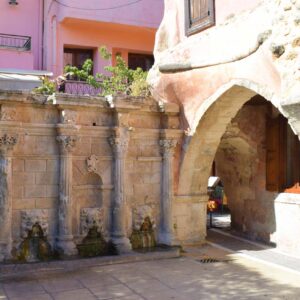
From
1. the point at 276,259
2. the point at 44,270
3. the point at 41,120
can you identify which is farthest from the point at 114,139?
the point at 276,259

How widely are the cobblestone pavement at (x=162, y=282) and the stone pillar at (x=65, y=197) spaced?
74cm

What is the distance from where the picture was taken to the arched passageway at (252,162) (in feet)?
33.2

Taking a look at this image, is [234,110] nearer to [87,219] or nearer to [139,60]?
[87,219]

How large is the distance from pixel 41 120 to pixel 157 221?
10.7 feet

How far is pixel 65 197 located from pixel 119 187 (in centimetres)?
114

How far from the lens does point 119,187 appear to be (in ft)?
30.9

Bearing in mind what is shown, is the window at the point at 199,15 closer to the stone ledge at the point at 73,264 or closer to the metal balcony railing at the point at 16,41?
the stone ledge at the point at 73,264

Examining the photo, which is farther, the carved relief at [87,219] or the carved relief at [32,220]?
the carved relief at [87,219]

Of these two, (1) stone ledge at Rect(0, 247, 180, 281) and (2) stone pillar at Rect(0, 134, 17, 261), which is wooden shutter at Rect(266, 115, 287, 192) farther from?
(2) stone pillar at Rect(0, 134, 17, 261)

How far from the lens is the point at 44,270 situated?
26.4 ft

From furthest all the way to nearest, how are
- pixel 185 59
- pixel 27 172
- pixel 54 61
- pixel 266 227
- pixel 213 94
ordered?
1. pixel 54 61
2. pixel 266 227
3. pixel 185 59
4. pixel 213 94
5. pixel 27 172

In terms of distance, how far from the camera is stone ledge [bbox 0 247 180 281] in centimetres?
788

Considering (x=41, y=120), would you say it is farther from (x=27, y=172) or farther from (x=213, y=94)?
(x=213, y=94)

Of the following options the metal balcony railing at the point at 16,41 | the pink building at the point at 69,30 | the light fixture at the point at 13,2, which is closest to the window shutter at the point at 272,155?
the pink building at the point at 69,30
